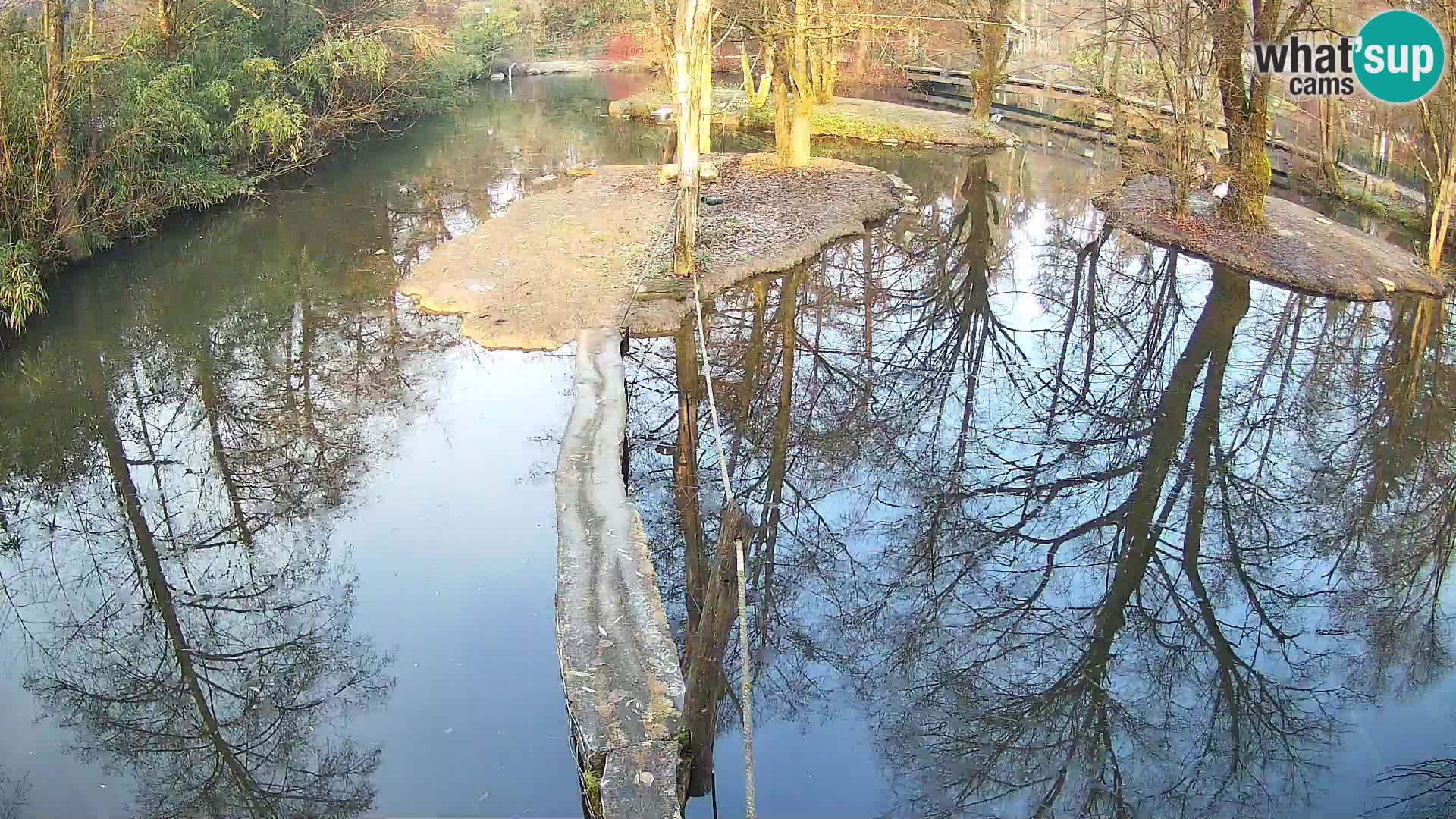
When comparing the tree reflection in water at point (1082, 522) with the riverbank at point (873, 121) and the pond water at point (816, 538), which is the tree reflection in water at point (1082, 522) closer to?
the pond water at point (816, 538)

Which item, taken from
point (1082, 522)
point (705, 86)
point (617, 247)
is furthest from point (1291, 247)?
point (705, 86)

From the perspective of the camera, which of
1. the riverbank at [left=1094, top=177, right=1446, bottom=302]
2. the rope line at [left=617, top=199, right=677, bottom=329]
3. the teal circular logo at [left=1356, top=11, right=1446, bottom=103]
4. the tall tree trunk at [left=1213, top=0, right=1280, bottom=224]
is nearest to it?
the rope line at [left=617, top=199, right=677, bottom=329]

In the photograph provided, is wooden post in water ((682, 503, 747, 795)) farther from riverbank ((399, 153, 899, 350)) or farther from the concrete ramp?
riverbank ((399, 153, 899, 350))

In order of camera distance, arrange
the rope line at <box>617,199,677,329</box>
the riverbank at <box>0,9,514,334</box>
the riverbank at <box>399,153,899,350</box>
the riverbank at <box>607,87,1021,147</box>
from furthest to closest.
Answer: the riverbank at <box>607,87,1021,147</box>
the riverbank at <box>0,9,514,334</box>
the riverbank at <box>399,153,899,350</box>
the rope line at <box>617,199,677,329</box>

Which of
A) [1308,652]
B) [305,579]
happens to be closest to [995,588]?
[1308,652]

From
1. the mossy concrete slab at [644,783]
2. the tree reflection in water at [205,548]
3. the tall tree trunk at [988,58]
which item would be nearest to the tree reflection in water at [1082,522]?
the mossy concrete slab at [644,783]

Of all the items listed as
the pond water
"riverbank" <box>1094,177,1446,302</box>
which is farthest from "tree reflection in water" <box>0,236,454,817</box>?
"riverbank" <box>1094,177,1446,302</box>

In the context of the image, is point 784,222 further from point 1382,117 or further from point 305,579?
point 305,579
